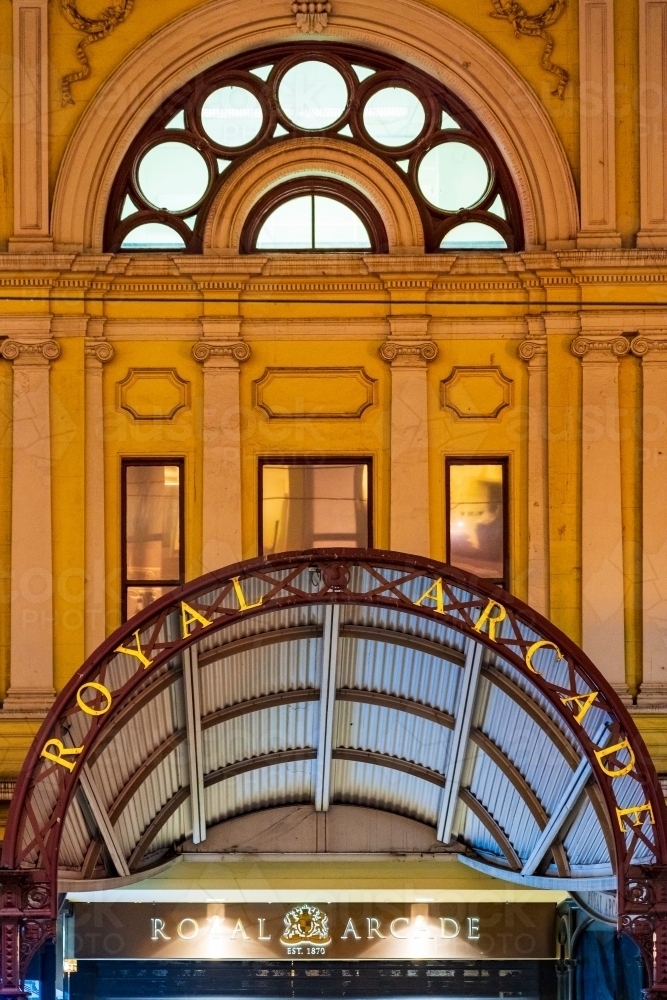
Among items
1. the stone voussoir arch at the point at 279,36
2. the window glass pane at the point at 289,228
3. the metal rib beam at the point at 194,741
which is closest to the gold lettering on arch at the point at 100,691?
the metal rib beam at the point at 194,741

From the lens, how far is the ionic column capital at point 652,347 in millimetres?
22359

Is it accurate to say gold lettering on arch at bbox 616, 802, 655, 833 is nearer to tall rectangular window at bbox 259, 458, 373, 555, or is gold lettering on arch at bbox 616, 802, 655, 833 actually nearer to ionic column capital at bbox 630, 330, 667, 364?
tall rectangular window at bbox 259, 458, 373, 555

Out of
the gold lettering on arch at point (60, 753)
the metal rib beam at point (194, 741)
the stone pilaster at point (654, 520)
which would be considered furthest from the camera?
the stone pilaster at point (654, 520)

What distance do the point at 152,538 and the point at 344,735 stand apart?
3.60m

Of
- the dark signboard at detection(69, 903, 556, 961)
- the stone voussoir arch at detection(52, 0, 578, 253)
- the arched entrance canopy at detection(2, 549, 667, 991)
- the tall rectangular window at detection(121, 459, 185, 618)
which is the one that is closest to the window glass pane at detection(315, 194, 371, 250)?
the stone voussoir arch at detection(52, 0, 578, 253)

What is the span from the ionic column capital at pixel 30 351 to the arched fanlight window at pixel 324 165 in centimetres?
175

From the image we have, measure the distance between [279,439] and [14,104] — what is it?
221 inches

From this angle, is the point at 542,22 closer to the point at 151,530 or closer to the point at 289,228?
the point at 289,228

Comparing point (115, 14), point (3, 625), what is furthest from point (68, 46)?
point (3, 625)

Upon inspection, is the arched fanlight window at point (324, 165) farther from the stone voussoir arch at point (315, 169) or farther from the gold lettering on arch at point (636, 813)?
the gold lettering on arch at point (636, 813)

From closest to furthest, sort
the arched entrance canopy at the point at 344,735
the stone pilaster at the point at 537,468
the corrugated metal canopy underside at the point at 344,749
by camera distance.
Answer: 1. the arched entrance canopy at the point at 344,735
2. the corrugated metal canopy underside at the point at 344,749
3. the stone pilaster at the point at 537,468

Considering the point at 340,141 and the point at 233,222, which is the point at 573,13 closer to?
the point at 340,141

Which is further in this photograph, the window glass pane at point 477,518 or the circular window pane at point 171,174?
the circular window pane at point 171,174

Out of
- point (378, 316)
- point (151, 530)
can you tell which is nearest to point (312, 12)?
point (378, 316)
